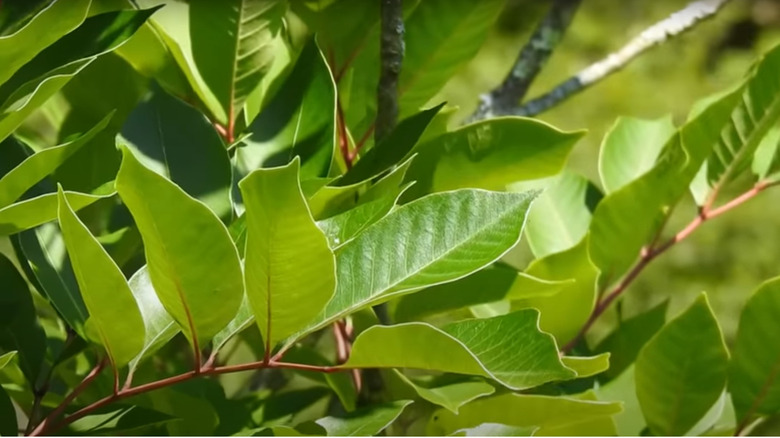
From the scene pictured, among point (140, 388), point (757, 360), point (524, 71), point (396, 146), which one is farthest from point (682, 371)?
point (524, 71)

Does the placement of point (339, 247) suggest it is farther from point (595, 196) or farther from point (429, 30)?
point (595, 196)

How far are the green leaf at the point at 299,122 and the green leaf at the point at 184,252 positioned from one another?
0.14 m

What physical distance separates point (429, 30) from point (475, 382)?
0.30 m

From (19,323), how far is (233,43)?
0.81 ft

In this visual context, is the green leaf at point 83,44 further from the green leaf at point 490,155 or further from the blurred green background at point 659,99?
the blurred green background at point 659,99

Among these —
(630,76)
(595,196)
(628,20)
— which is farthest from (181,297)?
(628,20)

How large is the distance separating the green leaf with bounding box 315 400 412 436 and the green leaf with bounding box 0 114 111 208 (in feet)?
0.68

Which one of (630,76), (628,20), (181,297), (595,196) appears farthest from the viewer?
(628,20)

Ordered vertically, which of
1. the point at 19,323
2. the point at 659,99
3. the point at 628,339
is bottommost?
the point at 659,99

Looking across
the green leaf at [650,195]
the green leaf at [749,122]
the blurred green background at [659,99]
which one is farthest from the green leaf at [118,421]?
the blurred green background at [659,99]

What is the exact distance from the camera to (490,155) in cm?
65

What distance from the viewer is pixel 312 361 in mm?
725

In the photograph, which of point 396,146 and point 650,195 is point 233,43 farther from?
point 650,195

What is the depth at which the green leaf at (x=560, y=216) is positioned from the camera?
2.68 feet
